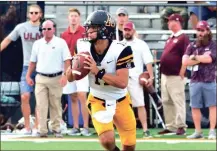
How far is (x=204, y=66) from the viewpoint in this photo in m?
11.5

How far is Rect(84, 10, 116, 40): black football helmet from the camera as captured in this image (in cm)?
779

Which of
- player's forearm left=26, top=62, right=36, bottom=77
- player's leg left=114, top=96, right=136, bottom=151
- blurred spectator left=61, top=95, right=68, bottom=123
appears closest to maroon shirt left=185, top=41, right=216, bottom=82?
player's forearm left=26, top=62, right=36, bottom=77

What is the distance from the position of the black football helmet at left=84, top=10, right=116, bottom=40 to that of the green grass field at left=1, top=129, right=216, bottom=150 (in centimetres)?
300

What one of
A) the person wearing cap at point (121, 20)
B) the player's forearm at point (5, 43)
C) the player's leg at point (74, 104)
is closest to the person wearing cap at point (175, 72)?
the person wearing cap at point (121, 20)

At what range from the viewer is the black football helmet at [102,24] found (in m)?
7.79

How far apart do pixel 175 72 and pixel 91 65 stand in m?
4.54

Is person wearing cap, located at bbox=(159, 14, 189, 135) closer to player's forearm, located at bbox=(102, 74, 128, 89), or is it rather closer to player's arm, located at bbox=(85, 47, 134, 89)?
player's arm, located at bbox=(85, 47, 134, 89)

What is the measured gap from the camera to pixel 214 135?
11.4 metres

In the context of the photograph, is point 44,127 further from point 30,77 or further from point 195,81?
point 195,81

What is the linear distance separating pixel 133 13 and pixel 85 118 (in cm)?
354

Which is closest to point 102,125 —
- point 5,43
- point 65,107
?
point 5,43

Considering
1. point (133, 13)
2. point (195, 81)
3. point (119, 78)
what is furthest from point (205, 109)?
point (119, 78)

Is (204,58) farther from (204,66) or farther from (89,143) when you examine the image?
(89,143)

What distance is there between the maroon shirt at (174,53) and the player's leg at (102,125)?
13.3 feet
